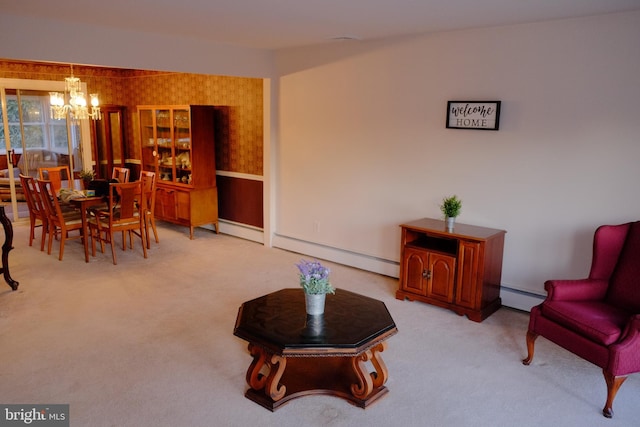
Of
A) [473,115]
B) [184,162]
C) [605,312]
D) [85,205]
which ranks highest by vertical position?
[473,115]

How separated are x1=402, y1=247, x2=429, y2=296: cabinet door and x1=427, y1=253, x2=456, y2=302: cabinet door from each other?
0.05 metres

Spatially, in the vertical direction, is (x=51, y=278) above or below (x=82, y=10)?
below

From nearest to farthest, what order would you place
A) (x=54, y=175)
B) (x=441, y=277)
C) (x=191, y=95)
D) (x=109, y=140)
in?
(x=441, y=277)
(x=54, y=175)
(x=191, y=95)
(x=109, y=140)

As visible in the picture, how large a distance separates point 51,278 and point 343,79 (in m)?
3.67

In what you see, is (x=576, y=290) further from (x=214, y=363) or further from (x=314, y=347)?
(x=214, y=363)

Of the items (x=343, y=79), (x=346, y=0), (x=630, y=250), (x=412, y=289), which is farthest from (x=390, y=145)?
(x=630, y=250)

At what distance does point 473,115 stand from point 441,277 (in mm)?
1464

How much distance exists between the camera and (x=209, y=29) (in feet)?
14.0

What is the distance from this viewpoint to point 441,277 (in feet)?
13.6

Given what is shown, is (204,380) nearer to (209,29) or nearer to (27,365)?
(27,365)

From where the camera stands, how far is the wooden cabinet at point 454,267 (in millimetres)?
3932

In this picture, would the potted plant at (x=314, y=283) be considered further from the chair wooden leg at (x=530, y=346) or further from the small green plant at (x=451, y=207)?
the small green plant at (x=451, y=207)

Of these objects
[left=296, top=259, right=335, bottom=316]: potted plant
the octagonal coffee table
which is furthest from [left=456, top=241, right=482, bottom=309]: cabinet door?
[left=296, top=259, right=335, bottom=316]: potted plant

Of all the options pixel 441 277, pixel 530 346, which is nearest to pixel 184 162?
pixel 441 277
